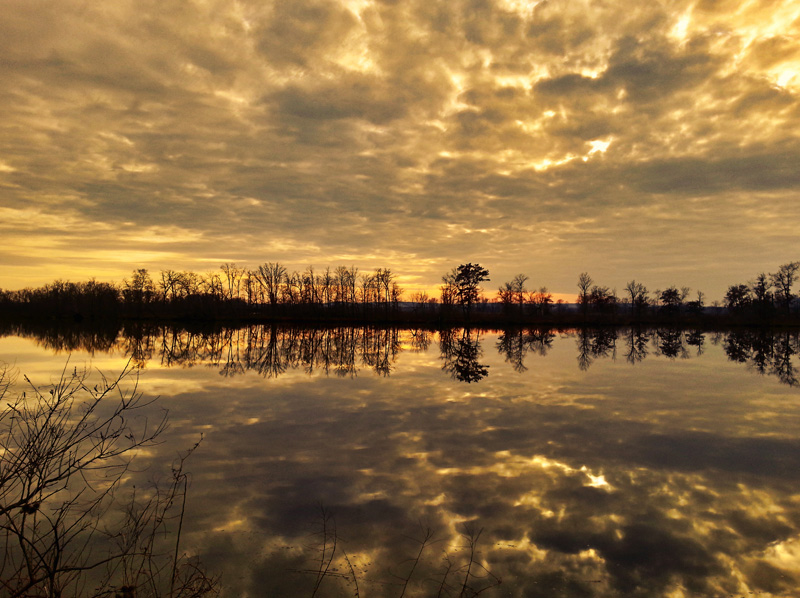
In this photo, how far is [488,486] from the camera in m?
9.40

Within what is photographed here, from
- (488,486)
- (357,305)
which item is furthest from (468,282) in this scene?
(488,486)

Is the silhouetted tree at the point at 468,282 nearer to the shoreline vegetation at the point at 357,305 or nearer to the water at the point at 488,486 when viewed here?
the shoreline vegetation at the point at 357,305

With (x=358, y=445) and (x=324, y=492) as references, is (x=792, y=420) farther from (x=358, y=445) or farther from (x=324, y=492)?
(x=324, y=492)

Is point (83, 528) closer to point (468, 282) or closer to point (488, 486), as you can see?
point (488, 486)

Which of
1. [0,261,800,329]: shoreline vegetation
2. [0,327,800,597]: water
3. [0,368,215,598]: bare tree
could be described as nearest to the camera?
[0,368,215,598]: bare tree

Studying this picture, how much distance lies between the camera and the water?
6.43 metres

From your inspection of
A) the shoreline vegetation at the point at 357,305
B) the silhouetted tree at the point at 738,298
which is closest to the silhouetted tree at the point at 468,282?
the shoreline vegetation at the point at 357,305

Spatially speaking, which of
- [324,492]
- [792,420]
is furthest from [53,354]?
[792,420]

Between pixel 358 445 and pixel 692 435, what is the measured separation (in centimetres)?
960

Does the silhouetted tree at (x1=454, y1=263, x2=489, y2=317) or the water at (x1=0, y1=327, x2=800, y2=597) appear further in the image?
the silhouetted tree at (x1=454, y1=263, x2=489, y2=317)

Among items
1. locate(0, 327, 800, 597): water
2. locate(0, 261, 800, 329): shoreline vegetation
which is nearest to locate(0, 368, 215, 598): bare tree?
locate(0, 327, 800, 597): water

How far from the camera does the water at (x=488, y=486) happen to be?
21.1 ft

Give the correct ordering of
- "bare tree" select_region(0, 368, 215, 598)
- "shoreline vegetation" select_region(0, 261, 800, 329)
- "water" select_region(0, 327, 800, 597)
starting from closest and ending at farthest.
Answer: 1. "bare tree" select_region(0, 368, 215, 598)
2. "water" select_region(0, 327, 800, 597)
3. "shoreline vegetation" select_region(0, 261, 800, 329)

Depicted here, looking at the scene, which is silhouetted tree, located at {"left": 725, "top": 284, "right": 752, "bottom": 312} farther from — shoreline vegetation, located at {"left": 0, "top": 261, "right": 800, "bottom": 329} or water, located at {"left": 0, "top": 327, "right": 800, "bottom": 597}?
water, located at {"left": 0, "top": 327, "right": 800, "bottom": 597}
